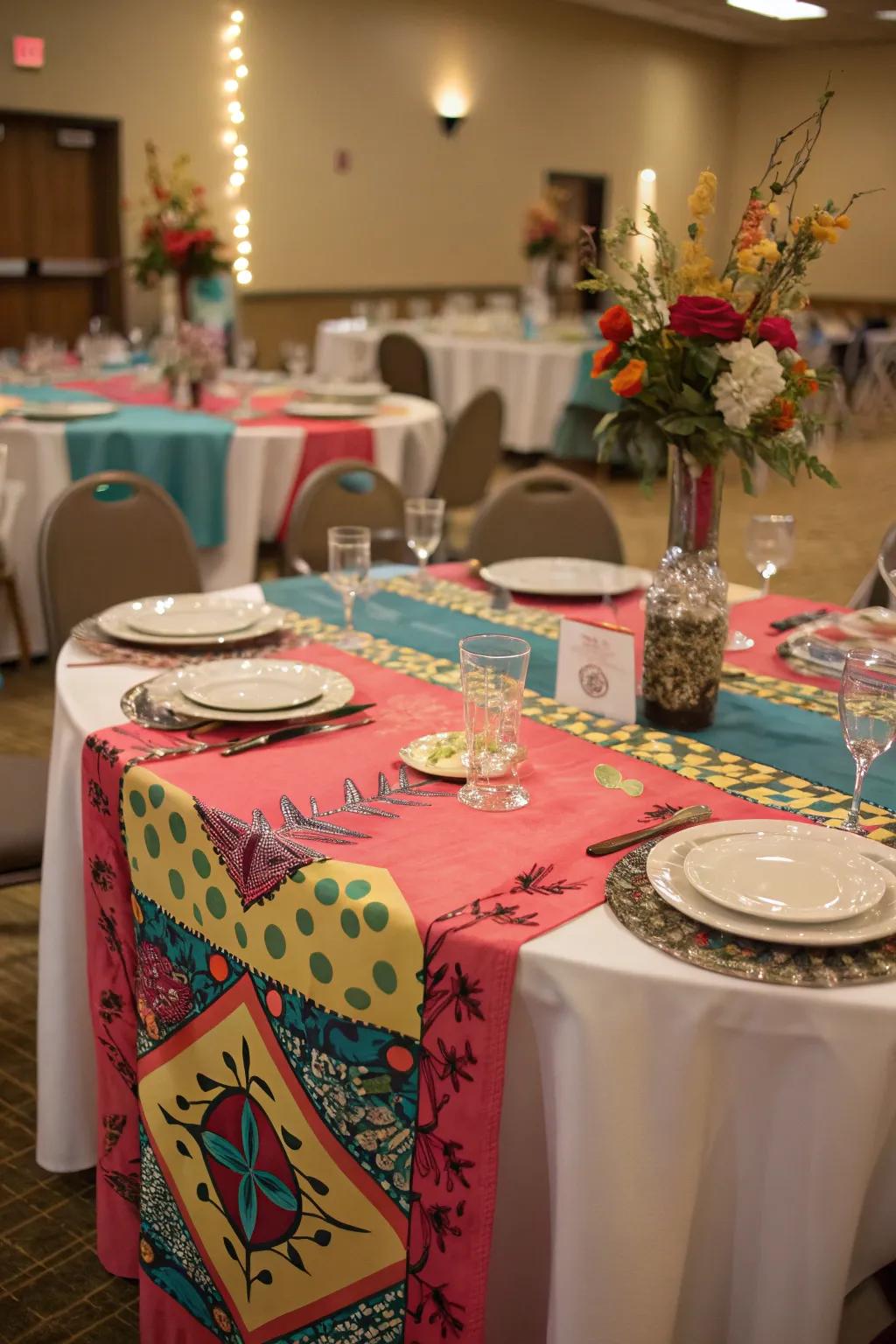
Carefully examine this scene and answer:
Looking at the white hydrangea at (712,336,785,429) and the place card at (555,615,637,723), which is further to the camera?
the place card at (555,615,637,723)

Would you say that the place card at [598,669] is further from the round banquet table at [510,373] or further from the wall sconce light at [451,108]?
the wall sconce light at [451,108]

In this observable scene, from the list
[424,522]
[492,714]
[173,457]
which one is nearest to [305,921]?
[492,714]

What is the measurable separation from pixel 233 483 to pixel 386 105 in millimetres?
7263

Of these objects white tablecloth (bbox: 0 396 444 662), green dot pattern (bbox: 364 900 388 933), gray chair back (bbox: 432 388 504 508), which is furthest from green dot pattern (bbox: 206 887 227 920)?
gray chair back (bbox: 432 388 504 508)

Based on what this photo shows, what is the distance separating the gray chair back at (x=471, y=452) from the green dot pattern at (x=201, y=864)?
3683 millimetres

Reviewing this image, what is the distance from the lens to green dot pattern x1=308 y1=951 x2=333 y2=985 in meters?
1.36

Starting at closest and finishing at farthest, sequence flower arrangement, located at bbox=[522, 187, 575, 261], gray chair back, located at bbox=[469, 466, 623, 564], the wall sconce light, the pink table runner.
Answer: the pink table runner < gray chair back, located at bbox=[469, 466, 623, 564] < flower arrangement, located at bbox=[522, 187, 575, 261] < the wall sconce light

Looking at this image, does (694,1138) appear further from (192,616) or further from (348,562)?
(192,616)

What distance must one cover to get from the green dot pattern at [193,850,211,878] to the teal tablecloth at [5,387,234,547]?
3.24 meters

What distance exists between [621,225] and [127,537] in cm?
147

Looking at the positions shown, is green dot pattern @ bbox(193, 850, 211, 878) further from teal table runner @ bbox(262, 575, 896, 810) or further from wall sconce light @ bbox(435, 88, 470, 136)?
wall sconce light @ bbox(435, 88, 470, 136)

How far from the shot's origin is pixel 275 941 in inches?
55.7

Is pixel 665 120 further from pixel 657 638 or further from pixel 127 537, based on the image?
pixel 657 638

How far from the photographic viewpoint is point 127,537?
2854 millimetres
